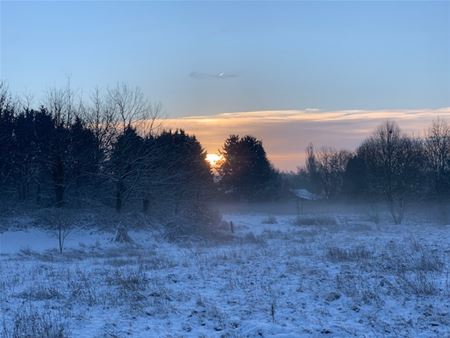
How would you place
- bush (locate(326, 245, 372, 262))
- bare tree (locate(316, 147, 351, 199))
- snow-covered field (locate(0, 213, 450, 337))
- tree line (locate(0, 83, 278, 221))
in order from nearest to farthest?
snow-covered field (locate(0, 213, 450, 337)) < bush (locate(326, 245, 372, 262)) < tree line (locate(0, 83, 278, 221)) < bare tree (locate(316, 147, 351, 199))

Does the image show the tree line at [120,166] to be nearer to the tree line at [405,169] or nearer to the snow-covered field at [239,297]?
the tree line at [405,169]

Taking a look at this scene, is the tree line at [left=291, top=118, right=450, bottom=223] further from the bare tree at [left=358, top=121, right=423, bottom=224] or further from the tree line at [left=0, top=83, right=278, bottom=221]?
the tree line at [left=0, top=83, right=278, bottom=221]

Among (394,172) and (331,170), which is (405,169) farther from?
(331,170)

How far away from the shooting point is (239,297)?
11.0 metres

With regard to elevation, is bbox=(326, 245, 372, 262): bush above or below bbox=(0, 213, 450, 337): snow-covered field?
below

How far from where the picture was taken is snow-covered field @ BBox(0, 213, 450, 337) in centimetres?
852

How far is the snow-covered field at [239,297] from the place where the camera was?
8.52 m

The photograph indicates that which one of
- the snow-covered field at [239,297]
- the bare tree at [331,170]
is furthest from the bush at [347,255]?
the bare tree at [331,170]

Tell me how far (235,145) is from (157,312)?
63519 millimetres

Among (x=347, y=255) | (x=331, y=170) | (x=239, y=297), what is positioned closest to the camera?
A: (x=239, y=297)

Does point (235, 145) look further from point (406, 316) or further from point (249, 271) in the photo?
point (406, 316)

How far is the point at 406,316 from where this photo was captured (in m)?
9.06

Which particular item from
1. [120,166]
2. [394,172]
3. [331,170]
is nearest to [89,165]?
[120,166]

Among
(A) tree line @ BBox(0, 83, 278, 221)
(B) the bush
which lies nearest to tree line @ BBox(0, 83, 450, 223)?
(A) tree line @ BBox(0, 83, 278, 221)
